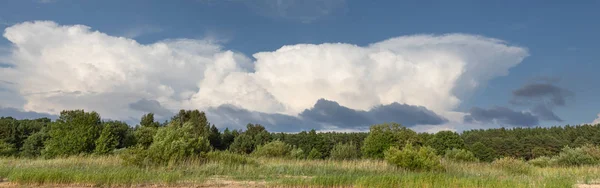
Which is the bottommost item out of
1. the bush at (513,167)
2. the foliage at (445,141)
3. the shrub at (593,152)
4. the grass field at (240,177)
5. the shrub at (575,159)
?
the grass field at (240,177)

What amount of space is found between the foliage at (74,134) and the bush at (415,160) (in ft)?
75.8

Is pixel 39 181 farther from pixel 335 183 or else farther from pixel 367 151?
pixel 367 151

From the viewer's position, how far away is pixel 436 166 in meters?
24.8

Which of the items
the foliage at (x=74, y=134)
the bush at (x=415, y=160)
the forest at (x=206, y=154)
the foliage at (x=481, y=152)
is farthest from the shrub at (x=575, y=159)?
the foliage at (x=74, y=134)

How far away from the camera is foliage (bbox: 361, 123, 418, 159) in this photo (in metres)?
53.6

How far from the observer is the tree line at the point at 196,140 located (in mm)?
25375

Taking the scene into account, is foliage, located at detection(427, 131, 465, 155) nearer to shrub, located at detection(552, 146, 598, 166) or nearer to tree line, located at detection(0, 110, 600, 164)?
tree line, located at detection(0, 110, 600, 164)

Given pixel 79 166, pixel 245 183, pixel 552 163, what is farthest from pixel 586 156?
pixel 79 166

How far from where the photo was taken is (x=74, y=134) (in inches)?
1342

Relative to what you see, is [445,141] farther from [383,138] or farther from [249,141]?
[249,141]

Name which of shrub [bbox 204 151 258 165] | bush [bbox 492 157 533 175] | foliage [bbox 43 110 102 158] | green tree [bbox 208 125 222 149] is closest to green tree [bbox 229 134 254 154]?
green tree [bbox 208 125 222 149]

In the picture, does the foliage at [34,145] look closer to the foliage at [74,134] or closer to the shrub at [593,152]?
the foliage at [74,134]

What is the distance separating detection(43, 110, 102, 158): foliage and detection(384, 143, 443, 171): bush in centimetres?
2312

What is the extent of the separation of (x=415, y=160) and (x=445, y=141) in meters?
44.7
